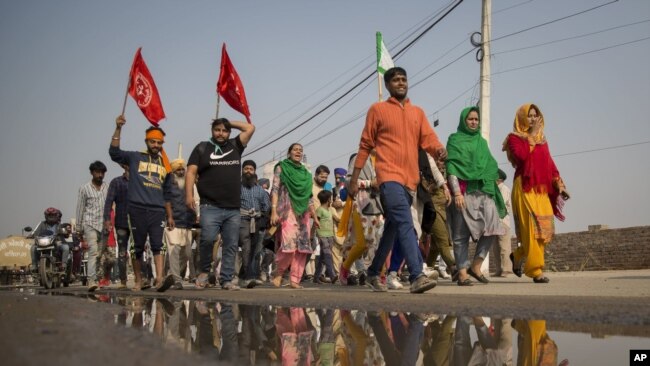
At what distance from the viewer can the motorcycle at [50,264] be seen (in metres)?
12.1

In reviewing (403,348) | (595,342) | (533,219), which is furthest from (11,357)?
(533,219)

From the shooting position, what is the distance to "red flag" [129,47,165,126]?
445 inches

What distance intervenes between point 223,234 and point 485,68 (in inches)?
365

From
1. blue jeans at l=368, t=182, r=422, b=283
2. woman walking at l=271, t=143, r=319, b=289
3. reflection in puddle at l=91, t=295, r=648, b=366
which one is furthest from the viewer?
woman walking at l=271, t=143, r=319, b=289

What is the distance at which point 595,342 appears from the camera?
8.94 ft

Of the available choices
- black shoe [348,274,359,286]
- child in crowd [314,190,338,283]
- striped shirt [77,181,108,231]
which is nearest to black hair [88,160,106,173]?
striped shirt [77,181,108,231]

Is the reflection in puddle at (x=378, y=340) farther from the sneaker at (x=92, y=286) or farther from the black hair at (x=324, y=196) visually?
the black hair at (x=324, y=196)

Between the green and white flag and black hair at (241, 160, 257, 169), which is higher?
the green and white flag

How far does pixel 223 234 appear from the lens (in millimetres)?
8328

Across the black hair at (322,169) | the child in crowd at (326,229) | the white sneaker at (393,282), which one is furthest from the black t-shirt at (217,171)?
the child in crowd at (326,229)

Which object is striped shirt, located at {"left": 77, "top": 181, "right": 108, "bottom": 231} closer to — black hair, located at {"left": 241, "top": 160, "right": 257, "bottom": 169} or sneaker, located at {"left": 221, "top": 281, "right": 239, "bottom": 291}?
black hair, located at {"left": 241, "top": 160, "right": 257, "bottom": 169}

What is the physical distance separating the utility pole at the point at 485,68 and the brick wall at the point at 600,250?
13.8 feet

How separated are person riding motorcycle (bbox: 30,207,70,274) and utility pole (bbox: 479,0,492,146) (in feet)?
28.7

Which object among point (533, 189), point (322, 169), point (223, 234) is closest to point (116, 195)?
point (223, 234)
